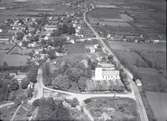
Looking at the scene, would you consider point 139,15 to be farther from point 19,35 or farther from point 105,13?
point 19,35

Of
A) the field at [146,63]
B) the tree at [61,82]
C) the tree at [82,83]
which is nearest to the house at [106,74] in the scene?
the tree at [82,83]

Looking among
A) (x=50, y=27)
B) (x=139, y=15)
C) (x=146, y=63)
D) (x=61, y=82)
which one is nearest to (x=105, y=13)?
(x=139, y=15)

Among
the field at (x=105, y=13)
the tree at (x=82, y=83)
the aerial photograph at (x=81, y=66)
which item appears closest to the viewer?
the aerial photograph at (x=81, y=66)

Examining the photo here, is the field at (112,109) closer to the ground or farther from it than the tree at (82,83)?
closer to the ground

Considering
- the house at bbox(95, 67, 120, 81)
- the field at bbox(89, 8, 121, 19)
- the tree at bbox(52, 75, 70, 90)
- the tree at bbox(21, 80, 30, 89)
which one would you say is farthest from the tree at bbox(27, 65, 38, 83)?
the field at bbox(89, 8, 121, 19)

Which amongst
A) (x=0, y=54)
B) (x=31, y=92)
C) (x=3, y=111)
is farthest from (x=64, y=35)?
(x=3, y=111)

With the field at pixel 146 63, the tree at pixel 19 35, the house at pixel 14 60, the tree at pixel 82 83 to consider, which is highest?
the tree at pixel 19 35

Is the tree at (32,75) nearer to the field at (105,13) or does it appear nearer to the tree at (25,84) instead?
the tree at (25,84)

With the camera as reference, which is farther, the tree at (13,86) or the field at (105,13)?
the field at (105,13)
